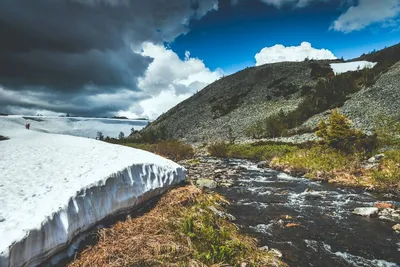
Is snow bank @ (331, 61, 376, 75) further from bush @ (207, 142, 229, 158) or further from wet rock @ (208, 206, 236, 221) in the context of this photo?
wet rock @ (208, 206, 236, 221)

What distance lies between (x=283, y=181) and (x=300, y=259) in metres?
11.2

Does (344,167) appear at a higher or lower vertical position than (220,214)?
higher

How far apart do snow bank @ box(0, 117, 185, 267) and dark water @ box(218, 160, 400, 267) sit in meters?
3.77

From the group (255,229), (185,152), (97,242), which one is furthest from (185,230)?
(185,152)

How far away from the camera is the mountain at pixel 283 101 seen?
41.5m

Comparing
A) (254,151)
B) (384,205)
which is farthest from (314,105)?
(384,205)

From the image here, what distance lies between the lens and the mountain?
4150cm

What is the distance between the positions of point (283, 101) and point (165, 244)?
6338 centimetres

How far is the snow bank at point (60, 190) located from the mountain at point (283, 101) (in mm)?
32316

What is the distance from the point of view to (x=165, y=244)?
5.16m

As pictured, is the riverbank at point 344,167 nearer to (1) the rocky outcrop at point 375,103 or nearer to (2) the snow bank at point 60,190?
(2) the snow bank at point 60,190

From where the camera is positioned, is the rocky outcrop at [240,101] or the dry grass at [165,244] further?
the rocky outcrop at [240,101]

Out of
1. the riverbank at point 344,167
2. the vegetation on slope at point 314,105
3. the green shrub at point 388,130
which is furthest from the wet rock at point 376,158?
the vegetation on slope at point 314,105

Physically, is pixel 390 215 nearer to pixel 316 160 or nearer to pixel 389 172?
pixel 389 172
